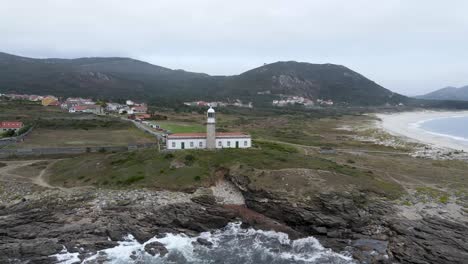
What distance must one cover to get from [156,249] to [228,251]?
4.89 m

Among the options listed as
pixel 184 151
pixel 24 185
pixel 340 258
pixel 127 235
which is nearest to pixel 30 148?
pixel 24 185

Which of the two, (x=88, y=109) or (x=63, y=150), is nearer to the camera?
(x=63, y=150)

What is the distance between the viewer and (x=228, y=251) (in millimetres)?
26094

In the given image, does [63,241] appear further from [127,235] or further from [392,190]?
[392,190]

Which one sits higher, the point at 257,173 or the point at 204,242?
the point at 257,173

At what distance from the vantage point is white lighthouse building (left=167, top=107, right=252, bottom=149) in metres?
44.8

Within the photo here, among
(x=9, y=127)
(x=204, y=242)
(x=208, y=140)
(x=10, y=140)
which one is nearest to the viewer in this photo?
(x=204, y=242)

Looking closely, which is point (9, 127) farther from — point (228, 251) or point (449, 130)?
point (449, 130)

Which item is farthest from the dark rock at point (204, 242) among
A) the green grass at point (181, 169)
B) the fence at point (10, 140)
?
the fence at point (10, 140)

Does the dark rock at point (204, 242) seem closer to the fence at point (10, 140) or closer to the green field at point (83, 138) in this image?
the green field at point (83, 138)

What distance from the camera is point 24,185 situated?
36.8m

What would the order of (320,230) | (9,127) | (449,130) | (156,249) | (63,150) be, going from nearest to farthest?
1. (156,249)
2. (320,230)
3. (63,150)
4. (9,127)
5. (449,130)

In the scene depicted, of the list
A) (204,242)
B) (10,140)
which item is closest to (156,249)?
(204,242)

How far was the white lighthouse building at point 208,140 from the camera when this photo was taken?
4482 centimetres
